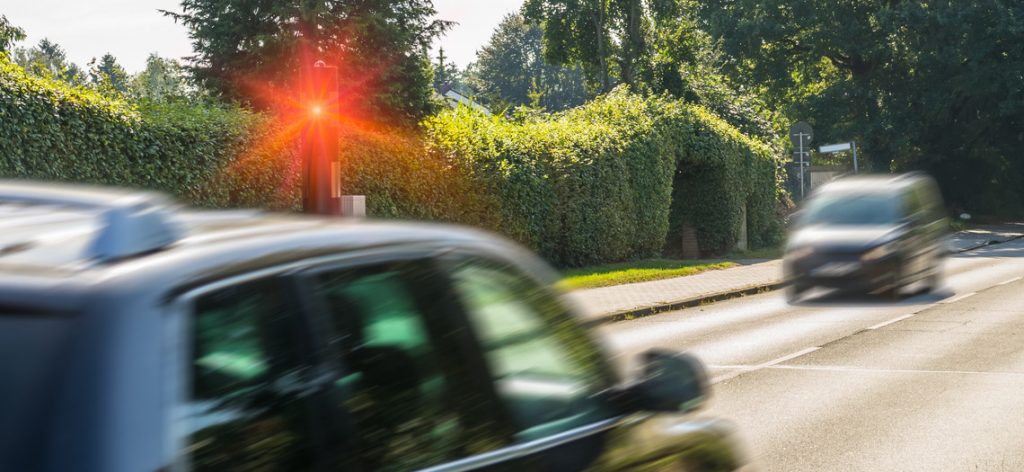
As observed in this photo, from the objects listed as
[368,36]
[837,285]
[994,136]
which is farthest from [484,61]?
[837,285]

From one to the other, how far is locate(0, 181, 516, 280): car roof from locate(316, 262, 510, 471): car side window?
9 centimetres

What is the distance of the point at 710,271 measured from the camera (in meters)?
25.5

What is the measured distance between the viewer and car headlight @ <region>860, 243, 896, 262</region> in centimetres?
1839

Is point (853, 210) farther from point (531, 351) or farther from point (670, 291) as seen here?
point (531, 351)

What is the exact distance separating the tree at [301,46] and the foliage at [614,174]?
4518 millimetres

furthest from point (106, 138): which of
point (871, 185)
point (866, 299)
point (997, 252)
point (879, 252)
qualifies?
point (997, 252)

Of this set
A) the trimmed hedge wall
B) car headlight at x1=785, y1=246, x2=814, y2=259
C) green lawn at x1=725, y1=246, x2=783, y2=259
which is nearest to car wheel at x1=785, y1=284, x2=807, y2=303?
car headlight at x1=785, y1=246, x2=814, y2=259

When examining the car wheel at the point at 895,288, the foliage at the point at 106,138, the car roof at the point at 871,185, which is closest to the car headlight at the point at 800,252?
the car wheel at the point at 895,288

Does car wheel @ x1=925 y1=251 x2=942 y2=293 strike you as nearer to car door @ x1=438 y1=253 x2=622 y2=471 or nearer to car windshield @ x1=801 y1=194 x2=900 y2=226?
car windshield @ x1=801 y1=194 x2=900 y2=226

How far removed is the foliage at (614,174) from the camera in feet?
76.7

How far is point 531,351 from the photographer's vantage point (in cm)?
313

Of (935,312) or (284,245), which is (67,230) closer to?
(284,245)

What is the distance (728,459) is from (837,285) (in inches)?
602

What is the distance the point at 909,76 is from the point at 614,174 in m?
27.5
